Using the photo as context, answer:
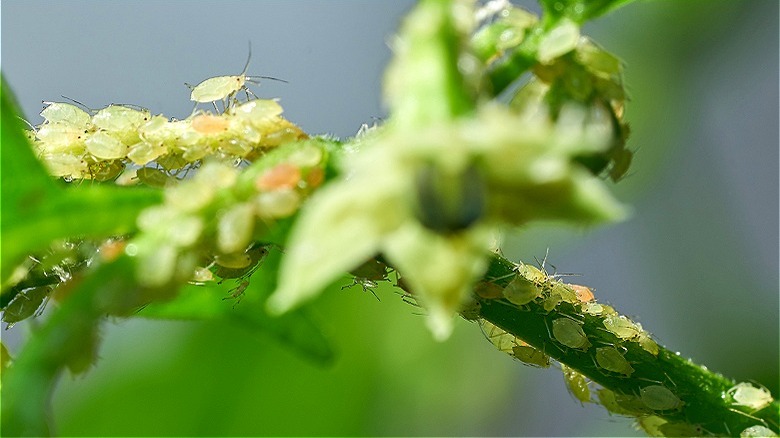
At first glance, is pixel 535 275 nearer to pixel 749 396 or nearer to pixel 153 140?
pixel 749 396

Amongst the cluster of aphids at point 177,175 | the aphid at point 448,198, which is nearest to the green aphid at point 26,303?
the cluster of aphids at point 177,175

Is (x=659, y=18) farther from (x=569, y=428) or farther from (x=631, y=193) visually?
(x=569, y=428)

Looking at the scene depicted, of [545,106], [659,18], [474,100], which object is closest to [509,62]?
[545,106]

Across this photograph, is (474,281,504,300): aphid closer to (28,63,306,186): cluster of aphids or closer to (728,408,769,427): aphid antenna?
(28,63,306,186): cluster of aphids

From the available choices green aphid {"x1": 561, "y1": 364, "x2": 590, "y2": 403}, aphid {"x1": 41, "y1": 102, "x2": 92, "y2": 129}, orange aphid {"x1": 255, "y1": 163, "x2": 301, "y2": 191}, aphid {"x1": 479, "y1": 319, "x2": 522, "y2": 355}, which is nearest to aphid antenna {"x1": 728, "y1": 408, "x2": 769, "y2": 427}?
green aphid {"x1": 561, "y1": 364, "x2": 590, "y2": 403}

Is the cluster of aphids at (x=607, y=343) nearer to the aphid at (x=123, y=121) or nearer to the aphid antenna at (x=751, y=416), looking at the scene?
the aphid antenna at (x=751, y=416)

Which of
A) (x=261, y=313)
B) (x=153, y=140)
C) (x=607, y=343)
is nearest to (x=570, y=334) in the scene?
(x=607, y=343)
